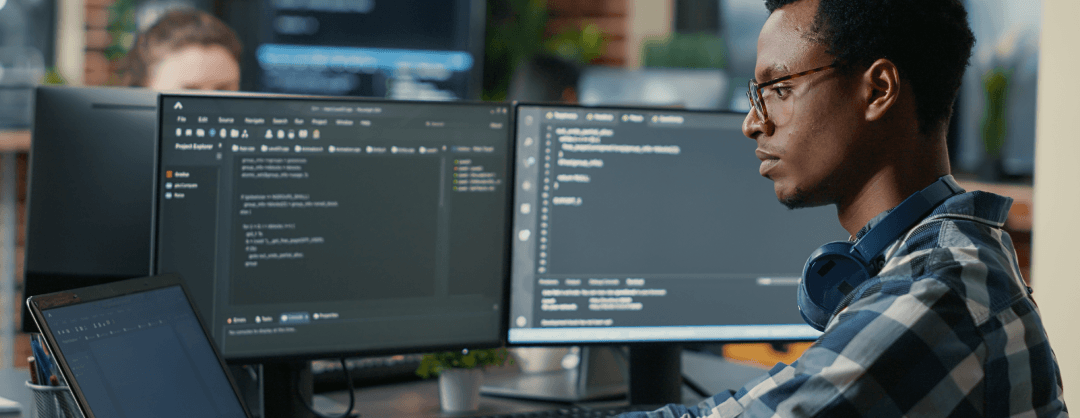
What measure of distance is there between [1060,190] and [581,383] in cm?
89

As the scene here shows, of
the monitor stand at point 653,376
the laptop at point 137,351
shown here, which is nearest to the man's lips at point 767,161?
the monitor stand at point 653,376

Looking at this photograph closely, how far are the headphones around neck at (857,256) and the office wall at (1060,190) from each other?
855 millimetres

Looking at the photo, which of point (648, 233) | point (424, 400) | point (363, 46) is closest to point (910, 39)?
point (648, 233)

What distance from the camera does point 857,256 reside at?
769 mm

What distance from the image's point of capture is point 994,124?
3.00 meters

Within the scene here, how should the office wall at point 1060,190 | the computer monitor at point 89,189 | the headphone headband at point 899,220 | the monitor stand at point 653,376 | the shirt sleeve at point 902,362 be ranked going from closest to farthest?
the shirt sleeve at point 902,362, the headphone headband at point 899,220, the computer monitor at point 89,189, the monitor stand at point 653,376, the office wall at point 1060,190

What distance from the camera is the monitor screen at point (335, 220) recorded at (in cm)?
109

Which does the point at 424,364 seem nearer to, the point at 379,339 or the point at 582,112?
the point at 379,339

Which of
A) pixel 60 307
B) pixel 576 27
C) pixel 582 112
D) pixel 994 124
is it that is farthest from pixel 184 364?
pixel 576 27

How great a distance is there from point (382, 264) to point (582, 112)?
1.11 ft

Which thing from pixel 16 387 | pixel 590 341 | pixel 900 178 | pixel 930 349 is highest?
pixel 900 178

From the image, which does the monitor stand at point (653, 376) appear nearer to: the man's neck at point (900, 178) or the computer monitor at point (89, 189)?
the man's neck at point (900, 178)

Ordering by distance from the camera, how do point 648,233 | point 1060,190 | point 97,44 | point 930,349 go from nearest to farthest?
1. point 930,349
2. point 648,233
3. point 1060,190
4. point 97,44

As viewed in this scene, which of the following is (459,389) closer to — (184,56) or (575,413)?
(575,413)
